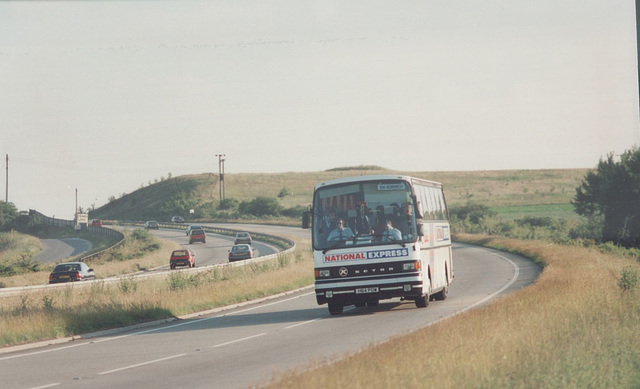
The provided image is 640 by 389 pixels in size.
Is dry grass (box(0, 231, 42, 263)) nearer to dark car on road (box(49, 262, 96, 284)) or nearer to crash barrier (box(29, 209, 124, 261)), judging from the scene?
crash barrier (box(29, 209, 124, 261))

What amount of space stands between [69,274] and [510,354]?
38492mm

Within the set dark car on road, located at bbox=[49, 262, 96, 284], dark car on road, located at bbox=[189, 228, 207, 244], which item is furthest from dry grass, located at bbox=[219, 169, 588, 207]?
dark car on road, located at bbox=[49, 262, 96, 284]

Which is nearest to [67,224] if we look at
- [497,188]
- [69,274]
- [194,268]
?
[497,188]

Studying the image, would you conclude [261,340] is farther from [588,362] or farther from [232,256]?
[232,256]

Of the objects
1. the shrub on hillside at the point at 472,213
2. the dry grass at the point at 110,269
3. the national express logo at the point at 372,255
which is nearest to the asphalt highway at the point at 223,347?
the national express logo at the point at 372,255

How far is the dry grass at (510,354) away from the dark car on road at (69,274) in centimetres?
3313

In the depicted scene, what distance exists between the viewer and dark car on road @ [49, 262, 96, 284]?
45.6 metres

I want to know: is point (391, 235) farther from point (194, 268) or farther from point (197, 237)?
point (197, 237)

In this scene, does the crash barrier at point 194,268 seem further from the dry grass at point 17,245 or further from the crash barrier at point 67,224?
the dry grass at point 17,245

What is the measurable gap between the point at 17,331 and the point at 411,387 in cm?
1229

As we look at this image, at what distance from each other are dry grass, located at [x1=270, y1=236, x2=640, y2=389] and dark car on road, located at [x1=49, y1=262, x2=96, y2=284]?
33129 mm

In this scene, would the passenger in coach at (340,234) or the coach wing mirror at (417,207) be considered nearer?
the coach wing mirror at (417,207)

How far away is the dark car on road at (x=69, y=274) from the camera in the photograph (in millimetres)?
45594

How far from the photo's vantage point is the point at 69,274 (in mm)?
45844
